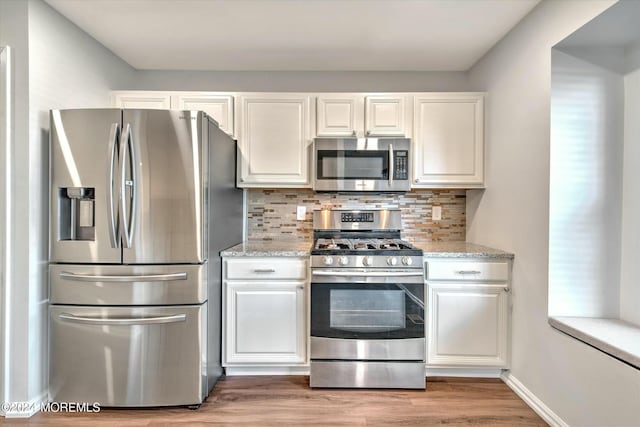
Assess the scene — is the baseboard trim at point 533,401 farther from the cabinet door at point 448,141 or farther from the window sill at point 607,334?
the cabinet door at point 448,141

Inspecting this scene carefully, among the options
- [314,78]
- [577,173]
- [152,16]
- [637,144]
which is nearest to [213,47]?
[152,16]

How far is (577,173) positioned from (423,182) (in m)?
1.01

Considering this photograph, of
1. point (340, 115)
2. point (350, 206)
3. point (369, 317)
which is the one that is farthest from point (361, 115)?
point (369, 317)

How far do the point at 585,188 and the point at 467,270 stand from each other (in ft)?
2.67

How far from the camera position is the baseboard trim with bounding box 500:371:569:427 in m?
1.83

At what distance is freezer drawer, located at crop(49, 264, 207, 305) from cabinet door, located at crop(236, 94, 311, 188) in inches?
38.6

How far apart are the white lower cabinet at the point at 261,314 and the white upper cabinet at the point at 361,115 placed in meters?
1.16

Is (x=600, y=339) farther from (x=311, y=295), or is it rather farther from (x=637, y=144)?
(x=311, y=295)

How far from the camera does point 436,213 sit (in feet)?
9.77

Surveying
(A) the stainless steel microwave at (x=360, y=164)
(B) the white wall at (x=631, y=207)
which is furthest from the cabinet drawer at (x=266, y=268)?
(B) the white wall at (x=631, y=207)

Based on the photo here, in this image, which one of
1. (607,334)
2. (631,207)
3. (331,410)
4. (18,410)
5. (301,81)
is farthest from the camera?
(301,81)

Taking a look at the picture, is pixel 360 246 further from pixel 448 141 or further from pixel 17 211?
pixel 17 211

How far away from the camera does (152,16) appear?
2.12 m

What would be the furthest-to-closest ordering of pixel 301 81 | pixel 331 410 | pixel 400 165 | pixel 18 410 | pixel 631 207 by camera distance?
pixel 301 81, pixel 400 165, pixel 331 410, pixel 18 410, pixel 631 207
